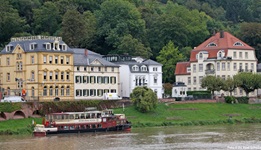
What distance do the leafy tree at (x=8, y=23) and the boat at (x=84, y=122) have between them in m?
55.4

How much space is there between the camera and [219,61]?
5187 inches

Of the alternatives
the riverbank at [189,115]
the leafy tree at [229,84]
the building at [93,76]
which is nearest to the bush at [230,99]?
the riverbank at [189,115]

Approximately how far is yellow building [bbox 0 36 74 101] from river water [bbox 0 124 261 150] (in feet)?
65.9

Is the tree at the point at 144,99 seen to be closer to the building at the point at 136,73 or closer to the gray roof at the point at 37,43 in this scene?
the gray roof at the point at 37,43

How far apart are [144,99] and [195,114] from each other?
9.72 metres

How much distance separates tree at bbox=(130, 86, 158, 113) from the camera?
106 metres

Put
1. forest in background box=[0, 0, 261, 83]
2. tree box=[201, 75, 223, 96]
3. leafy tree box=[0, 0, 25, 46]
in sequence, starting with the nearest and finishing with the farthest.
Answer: tree box=[201, 75, 223, 96]
forest in background box=[0, 0, 261, 83]
leafy tree box=[0, 0, 25, 46]

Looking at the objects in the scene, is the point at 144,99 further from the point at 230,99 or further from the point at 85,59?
the point at 230,99

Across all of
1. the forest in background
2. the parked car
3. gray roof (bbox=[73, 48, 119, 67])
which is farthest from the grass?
the forest in background

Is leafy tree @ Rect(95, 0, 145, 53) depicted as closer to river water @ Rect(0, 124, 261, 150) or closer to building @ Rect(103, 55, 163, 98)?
building @ Rect(103, 55, 163, 98)

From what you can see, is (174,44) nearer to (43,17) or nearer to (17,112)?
(43,17)

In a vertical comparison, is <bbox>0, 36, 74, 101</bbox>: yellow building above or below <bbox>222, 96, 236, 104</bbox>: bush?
above

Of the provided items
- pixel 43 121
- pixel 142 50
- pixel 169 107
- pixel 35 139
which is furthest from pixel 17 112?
pixel 142 50

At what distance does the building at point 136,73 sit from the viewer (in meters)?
123
